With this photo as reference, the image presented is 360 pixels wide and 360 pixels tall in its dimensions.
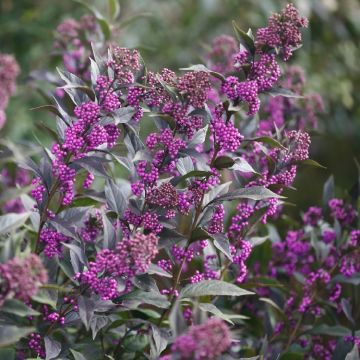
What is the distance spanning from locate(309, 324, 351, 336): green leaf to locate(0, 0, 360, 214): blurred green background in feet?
6.92

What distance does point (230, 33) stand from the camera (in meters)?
4.84

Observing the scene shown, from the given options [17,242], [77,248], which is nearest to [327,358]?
[77,248]

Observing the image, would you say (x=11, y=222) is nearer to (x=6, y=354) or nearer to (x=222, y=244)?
(x=6, y=354)

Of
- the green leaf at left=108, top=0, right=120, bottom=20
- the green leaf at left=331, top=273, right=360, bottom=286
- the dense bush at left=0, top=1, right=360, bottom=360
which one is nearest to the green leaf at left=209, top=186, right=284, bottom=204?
the dense bush at left=0, top=1, right=360, bottom=360

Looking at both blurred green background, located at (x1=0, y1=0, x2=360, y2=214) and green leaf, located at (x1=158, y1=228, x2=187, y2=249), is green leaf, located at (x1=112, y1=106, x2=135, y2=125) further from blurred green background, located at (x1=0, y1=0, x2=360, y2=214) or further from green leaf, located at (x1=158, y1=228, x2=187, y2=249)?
blurred green background, located at (x1=0, y1=0, x2=360, y2=214)

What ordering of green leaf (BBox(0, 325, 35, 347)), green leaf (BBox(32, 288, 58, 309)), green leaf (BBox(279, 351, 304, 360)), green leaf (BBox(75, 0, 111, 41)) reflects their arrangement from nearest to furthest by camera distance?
1. green leaf (BBox(0, 325, 35, 347))
2. green leaf (BBox(32, 288, 58, 309))
3. green leaf (BBox(279, 351, 304, 360))
4. green leaf (BBox(75, 0, 111, 41))

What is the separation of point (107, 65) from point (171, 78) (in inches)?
5.6

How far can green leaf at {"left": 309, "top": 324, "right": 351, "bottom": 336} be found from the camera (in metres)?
1.73

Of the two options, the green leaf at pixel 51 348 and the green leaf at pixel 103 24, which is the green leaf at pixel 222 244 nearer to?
the green leaf at pixel 51 348

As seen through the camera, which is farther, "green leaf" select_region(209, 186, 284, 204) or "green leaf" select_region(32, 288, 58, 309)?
"green leaf" select_region(209, 186, 284, 204)

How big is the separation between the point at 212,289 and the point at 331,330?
0.58 metres

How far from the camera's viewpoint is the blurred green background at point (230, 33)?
Result: 3.72 meters

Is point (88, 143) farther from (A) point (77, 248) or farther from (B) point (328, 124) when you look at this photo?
(B) point (328, 124)

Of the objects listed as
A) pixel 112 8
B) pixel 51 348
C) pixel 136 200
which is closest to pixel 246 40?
pixel 136 200
